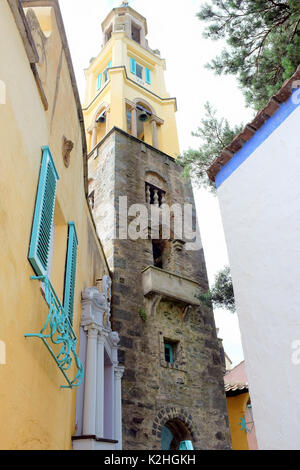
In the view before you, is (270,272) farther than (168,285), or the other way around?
(168,285)

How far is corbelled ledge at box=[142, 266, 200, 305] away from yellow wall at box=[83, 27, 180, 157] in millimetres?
6052

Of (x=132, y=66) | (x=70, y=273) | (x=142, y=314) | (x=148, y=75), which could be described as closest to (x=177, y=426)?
(x=142, y=314)

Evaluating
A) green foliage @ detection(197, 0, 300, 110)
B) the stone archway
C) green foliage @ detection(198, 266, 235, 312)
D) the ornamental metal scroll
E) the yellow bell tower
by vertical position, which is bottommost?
the ornamental metal scroll

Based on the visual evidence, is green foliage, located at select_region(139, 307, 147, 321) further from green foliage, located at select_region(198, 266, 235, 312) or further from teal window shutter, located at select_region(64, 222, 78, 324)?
teal window shutter, located at select_region(64, 222, 78, 324)

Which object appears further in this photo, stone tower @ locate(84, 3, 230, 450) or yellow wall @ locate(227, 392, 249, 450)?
yellow wall @ locate(227, 392, 249, 450)

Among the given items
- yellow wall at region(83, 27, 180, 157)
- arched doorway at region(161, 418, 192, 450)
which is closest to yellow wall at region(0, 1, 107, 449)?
arched doorway at region(161, 418, 192, 450)

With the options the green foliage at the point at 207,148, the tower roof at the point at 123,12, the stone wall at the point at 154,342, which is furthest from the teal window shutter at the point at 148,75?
the green foliage at the point at 207,148

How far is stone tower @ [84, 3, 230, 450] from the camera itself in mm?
10461

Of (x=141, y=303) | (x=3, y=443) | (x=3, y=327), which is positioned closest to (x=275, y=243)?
(x=3, y=327)

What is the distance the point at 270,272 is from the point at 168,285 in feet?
25.7

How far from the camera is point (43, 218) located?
4215mm

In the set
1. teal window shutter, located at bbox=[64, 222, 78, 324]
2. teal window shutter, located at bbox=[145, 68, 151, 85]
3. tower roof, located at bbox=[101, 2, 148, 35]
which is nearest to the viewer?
teal window shutter, located at bbox=[64, 222, 78, 324]

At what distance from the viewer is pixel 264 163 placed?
4.92 metres

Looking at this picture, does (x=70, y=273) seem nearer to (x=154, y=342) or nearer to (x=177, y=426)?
(x=154, y=342)
